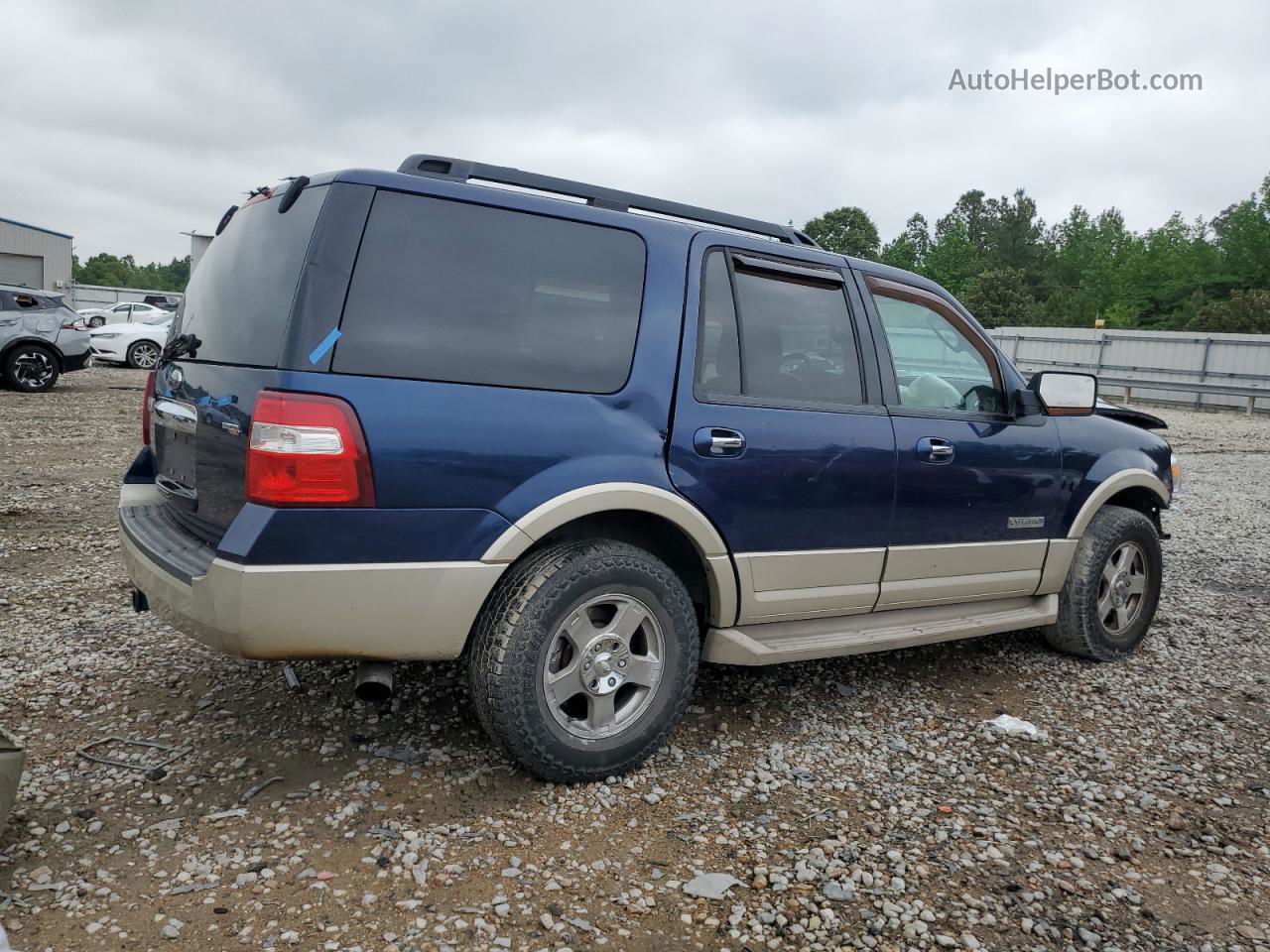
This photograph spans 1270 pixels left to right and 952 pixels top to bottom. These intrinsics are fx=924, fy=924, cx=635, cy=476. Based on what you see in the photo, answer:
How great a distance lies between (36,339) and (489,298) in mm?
14847

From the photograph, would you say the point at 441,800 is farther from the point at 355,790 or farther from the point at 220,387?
the point at 220,387

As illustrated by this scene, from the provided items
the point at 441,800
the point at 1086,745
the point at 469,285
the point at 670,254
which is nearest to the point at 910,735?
the point at 1086,745

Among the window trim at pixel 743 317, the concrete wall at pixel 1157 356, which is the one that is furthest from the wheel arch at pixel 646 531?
the concrete wall at pixel 1157 356

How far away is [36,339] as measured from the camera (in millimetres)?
14594

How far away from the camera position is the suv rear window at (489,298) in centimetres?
271

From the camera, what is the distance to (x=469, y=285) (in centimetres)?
287

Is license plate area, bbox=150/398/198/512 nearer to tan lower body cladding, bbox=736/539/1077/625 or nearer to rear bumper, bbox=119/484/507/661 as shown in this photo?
rear bumper, bbox=119/484/507/661

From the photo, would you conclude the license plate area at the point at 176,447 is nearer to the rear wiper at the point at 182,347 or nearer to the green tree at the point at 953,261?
the rear wiper at the point at 182,347

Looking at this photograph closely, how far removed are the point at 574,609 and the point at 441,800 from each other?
0.75 meters

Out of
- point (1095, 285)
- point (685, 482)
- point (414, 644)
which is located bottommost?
point (414, 644)

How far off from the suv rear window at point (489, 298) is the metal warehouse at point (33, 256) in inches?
1808

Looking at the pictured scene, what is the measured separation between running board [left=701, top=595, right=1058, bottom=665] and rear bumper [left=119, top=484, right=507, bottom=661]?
3.37 feet

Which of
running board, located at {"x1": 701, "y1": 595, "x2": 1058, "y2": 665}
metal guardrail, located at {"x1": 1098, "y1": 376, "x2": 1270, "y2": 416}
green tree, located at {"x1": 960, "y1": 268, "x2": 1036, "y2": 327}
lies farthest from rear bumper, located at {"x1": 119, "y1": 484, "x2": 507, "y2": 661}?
green tree, located at {"x1": 960, "y1": 268, "x2": 1036, "y2": 327}

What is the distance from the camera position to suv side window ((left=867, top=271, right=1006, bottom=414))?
12.8 ft
